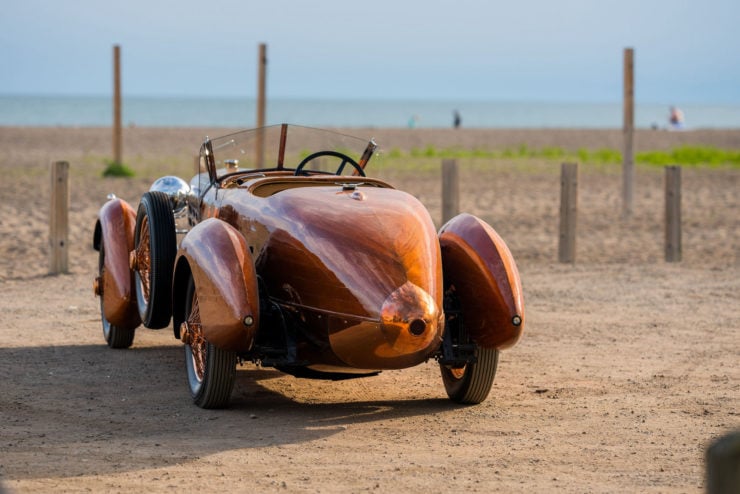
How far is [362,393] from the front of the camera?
25.2ft

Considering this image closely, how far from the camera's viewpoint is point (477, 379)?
23.1ft

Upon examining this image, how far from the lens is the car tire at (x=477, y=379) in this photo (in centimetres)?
700

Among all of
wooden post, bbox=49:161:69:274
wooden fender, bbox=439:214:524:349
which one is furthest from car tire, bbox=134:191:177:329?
wooden post, bbox=49:161:69:274

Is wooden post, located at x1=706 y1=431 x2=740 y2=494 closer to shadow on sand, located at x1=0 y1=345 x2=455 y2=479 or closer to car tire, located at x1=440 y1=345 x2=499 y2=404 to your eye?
shadow on sand, located at x1=0 y1=345 x2=455 y2=479

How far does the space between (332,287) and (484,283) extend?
3.40 feet

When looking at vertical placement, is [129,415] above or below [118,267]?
below

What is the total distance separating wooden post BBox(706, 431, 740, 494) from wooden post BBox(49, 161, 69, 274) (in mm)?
11030

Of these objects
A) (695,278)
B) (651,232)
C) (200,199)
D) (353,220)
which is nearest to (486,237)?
(353,220)

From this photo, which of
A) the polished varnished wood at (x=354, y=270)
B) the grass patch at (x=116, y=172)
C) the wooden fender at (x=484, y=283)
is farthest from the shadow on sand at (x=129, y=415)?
the grass patch at (x=116, y=172)

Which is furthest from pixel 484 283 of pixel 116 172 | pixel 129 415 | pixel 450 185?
pixel 116 172

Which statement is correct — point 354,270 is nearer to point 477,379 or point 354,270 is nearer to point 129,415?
point 477,379

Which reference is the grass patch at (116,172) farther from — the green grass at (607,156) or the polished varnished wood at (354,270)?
the polished varnished wood at (354,270)

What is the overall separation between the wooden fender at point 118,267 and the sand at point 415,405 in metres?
0.34

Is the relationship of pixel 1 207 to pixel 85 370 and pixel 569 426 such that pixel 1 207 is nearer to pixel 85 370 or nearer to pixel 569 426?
pixel 85 370
